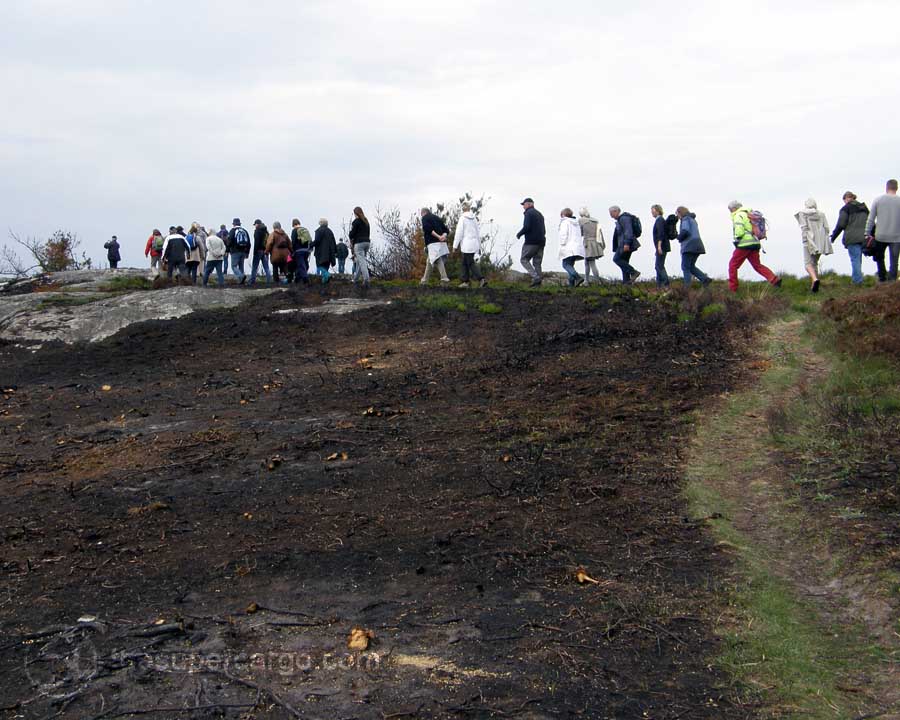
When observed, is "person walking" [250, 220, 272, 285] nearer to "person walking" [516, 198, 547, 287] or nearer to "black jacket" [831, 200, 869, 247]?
"person walking" [516, 198, 547, 287]

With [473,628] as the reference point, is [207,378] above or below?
above

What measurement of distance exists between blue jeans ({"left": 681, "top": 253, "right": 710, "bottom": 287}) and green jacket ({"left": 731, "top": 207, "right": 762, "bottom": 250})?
4.24ft

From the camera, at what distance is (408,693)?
4.93m

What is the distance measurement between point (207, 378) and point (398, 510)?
654 centimetres

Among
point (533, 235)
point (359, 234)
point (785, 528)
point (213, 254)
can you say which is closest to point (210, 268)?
point (213, 254)

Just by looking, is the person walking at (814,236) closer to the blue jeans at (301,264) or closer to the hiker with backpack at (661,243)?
the hiker with backpack at (661,243)

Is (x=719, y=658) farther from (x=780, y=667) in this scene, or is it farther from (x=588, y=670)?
(x=588, y=670)

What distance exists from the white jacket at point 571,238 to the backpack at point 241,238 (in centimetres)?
794

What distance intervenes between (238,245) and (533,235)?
744cm

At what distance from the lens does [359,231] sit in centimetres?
2050

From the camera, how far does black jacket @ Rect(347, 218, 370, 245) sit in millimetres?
20453

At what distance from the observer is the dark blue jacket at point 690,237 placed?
1669 centimetres

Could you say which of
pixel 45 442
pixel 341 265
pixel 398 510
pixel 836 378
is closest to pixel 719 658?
pixel 398 510

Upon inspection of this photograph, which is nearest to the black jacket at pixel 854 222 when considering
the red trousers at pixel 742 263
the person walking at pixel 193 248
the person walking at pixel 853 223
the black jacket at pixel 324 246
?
the person walking at pixel 853 223
